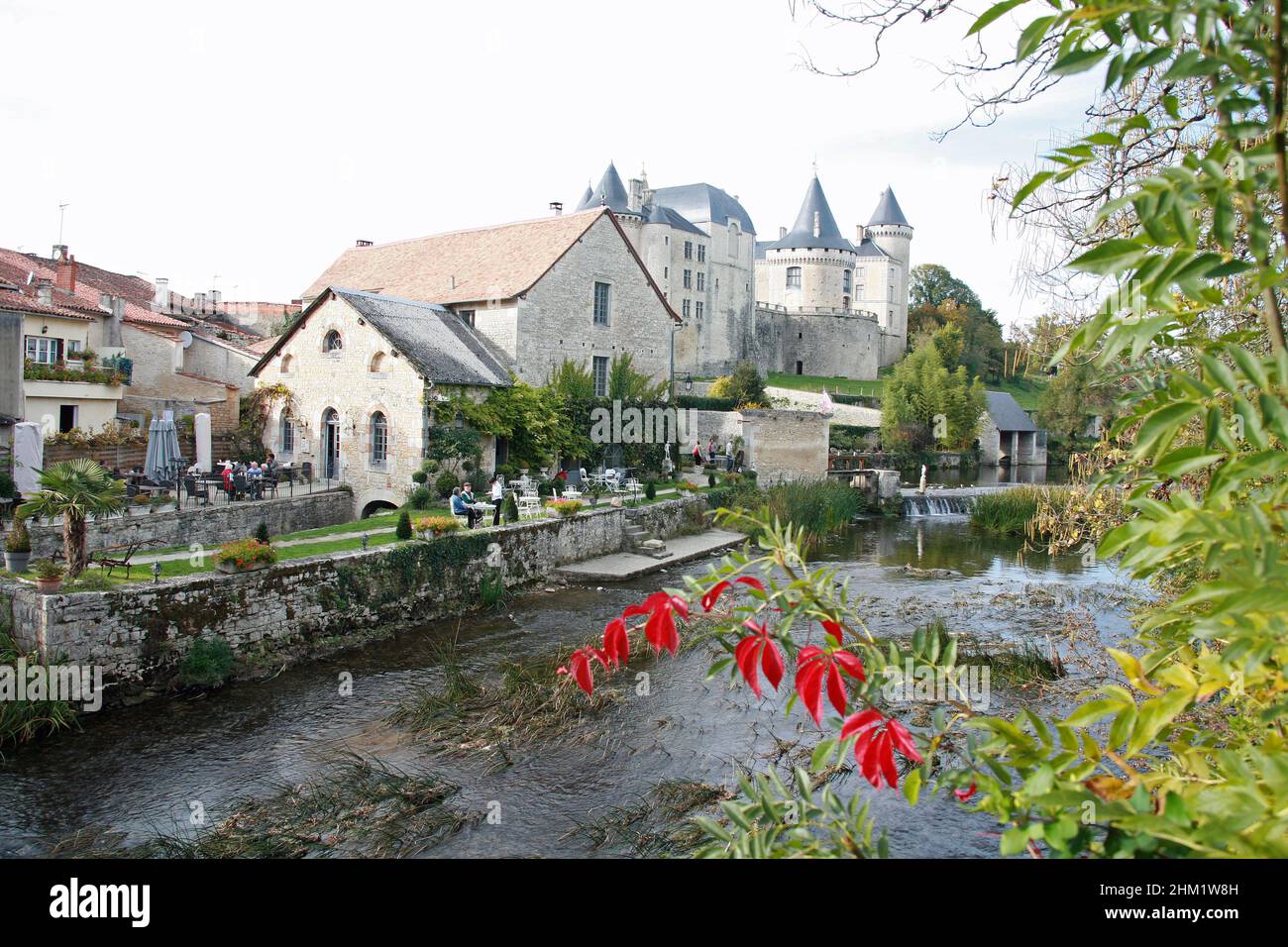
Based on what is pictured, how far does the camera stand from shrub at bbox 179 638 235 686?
1203 centimetres

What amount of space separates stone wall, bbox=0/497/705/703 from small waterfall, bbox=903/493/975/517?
54.8 feet

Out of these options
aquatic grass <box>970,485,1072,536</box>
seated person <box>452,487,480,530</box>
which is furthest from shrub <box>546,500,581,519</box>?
aquatic grass <box>970,485,1072,536</box>

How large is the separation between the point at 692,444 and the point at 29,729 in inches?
1179

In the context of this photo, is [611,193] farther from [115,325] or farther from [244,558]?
[244,558]

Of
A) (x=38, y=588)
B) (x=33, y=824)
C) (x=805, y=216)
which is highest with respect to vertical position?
(x=805, y=216)

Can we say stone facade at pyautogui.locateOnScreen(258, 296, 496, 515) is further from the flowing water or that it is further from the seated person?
the flowing water

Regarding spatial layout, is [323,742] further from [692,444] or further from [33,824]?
[692,444]

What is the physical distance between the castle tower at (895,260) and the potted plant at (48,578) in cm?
7826

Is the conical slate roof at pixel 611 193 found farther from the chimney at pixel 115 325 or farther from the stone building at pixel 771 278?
the chimney at pixel 115 325

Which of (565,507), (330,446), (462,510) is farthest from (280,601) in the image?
(330,446)

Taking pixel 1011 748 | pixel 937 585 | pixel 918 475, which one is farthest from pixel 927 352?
pixel 1011 748

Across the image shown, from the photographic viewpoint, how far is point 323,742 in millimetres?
10211
